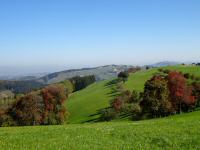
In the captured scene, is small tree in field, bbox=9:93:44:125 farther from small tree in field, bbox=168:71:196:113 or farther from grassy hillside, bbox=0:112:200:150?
grassy hillside, bbox=0:112:200:150

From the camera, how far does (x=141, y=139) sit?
24234mm

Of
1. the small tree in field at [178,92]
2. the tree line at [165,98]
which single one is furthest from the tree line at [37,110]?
the small tree in field at [178,92]

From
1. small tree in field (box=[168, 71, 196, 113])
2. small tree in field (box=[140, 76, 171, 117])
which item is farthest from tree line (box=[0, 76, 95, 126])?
small tree in field (box=[168, 71, 196, 113])

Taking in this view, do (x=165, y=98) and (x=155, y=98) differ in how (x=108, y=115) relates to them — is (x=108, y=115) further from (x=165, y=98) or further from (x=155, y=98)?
(x=155, y=98)

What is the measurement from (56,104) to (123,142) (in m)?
102

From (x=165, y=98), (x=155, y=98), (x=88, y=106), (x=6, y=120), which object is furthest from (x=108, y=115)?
(x=6, y=120)

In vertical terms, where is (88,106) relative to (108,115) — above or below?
below

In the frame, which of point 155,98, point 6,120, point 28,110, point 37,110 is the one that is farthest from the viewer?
point 37,110

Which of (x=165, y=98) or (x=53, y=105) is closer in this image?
(x=165, y=98)

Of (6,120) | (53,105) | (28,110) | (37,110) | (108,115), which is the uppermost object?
(53,105)

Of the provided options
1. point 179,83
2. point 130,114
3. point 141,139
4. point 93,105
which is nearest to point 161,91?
point 179,83

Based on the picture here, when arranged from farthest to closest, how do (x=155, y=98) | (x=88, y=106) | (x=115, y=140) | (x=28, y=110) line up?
(x=88, y=106) < (x=28, y=110) < (x=155, y=98) < (x=115, y=140)

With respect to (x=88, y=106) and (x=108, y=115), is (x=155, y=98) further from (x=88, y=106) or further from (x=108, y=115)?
(x=88, y=106)

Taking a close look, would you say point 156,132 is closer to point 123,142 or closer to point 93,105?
point 123,142
